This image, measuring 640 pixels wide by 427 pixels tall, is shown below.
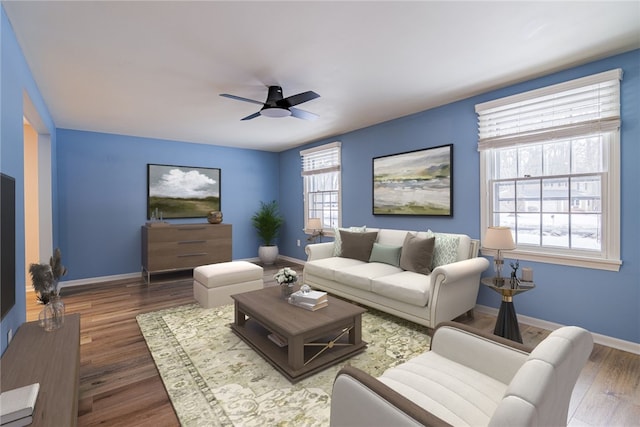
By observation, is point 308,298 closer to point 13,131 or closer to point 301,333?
point 301,333

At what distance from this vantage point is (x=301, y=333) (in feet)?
7.00

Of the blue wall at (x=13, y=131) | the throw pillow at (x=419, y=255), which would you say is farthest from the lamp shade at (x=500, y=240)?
the blue wall at (x=13, y=131)

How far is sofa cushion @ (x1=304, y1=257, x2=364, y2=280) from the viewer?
390 centimetres

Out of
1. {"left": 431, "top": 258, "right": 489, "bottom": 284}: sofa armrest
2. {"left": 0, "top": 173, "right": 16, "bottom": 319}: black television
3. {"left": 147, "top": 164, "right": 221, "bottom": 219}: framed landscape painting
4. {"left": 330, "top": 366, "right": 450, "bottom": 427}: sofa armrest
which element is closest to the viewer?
{"left": 330, "top": 366, "right": 450, "bottom": 427}: sofa armrest

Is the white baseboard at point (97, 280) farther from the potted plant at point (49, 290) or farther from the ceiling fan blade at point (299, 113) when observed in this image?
the ceiling fan blade at point (299, 113)

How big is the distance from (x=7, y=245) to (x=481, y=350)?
A: 2.72 m

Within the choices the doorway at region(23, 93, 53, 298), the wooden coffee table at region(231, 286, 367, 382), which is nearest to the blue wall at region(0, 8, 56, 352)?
the doorway at region(23, 93, 53, 298)

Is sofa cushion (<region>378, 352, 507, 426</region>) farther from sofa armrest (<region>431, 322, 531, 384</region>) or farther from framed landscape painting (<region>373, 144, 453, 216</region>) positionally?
framed landscape painting (<region>373, 144, 453, 216</region>)

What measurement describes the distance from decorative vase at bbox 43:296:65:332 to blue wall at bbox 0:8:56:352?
0.16 metres

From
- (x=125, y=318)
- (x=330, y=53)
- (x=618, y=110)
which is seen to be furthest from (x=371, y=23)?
(x=125, y=318)

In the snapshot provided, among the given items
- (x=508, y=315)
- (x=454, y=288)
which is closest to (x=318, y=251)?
(x=454, y=288)

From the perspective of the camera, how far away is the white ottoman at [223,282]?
364 centimetres

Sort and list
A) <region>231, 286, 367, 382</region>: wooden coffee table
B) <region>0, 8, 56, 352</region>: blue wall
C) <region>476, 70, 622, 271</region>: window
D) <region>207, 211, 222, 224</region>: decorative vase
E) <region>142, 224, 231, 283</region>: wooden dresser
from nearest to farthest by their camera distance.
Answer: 1. <region>0, 8, 56, 352</region>: blue wall
2. <region>231, 286, 367, 382</region>: wooden coffee table
3. <region>476, 70, 622, 271</region>: window
4. <region>142, 224, 231, 283</region>: wooden dresser
5. <region>207, 211, 222, 224</region>: decorative vase

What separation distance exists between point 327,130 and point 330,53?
2.60m
